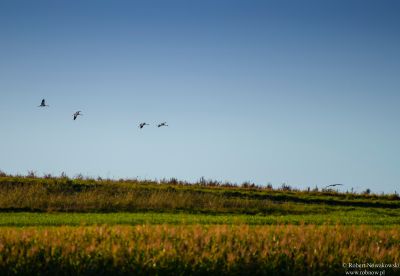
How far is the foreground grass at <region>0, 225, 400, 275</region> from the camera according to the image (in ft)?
45.7

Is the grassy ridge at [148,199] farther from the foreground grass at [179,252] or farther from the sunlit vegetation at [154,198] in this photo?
the foreground grass at [179,252]

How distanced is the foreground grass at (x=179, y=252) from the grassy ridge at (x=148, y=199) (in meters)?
16.8

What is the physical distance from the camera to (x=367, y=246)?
16703 mm

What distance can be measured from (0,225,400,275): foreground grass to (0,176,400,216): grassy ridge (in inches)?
660

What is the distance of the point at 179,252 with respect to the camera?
14695mm

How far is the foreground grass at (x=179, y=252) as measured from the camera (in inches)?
548

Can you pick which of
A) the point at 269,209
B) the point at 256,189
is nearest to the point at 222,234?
the point at 269,209

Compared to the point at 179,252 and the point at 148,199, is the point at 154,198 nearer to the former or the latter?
the point at 148,199

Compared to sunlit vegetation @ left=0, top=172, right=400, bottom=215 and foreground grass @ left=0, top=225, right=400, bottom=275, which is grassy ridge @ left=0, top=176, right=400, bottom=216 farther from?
foreground grass @ left=0, top=225, right=400, bottom=275

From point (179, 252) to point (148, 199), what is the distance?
69.2 feet

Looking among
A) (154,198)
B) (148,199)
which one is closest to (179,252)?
(154,198)

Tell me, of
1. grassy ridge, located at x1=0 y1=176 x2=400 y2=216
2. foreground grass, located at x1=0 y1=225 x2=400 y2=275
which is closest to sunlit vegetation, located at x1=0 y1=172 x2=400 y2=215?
grassy ridge, located at x1=0 y1=176 x2=400 y2=216

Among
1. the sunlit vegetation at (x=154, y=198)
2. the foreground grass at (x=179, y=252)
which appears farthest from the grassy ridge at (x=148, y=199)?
the foreground grass at (x=179, y=252)

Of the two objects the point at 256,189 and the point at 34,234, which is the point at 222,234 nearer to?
the point at 34,234
